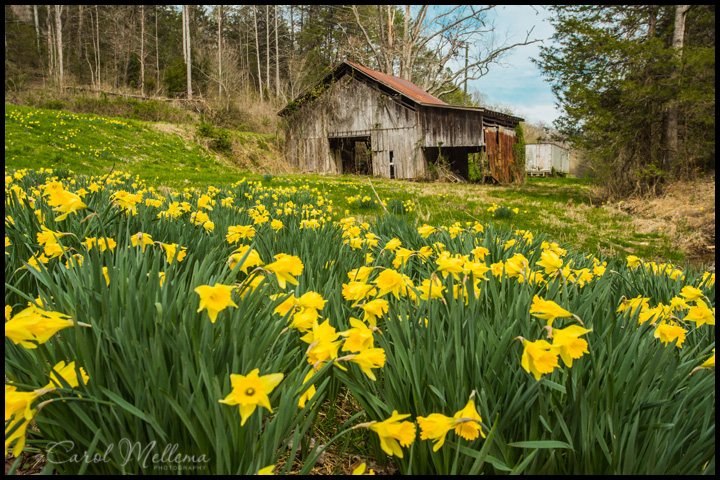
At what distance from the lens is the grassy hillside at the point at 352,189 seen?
615cm

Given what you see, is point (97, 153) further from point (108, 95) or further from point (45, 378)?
point (45, 378)

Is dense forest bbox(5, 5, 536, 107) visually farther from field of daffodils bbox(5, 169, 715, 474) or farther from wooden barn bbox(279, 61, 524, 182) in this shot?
field of daffodils bbox(5, 169, 715, 474)

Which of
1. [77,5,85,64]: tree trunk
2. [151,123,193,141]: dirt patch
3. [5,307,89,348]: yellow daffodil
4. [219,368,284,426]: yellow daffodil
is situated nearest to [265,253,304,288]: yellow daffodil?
[219,368,284,426]: yellow daffodil

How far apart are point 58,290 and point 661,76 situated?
13188 mm

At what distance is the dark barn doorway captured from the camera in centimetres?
1958

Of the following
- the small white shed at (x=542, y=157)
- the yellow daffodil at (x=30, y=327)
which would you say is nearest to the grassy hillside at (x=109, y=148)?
the yellow daffodil at (x=30, y=327)

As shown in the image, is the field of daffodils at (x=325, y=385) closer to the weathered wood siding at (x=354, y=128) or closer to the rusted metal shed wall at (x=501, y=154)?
the weathered wood siding at (x=354, y=128)

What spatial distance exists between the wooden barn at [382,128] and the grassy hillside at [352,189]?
218 centimetres

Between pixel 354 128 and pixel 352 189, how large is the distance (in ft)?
32.0

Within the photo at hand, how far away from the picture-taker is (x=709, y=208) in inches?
304

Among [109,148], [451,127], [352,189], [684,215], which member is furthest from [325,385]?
[451,127]

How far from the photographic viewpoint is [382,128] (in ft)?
58.9

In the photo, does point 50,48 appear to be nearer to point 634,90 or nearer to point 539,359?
point 634,90

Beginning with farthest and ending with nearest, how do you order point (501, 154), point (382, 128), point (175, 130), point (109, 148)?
point (501, 154)
point (382, 128)
point (175, 130)
point (109, 148)
